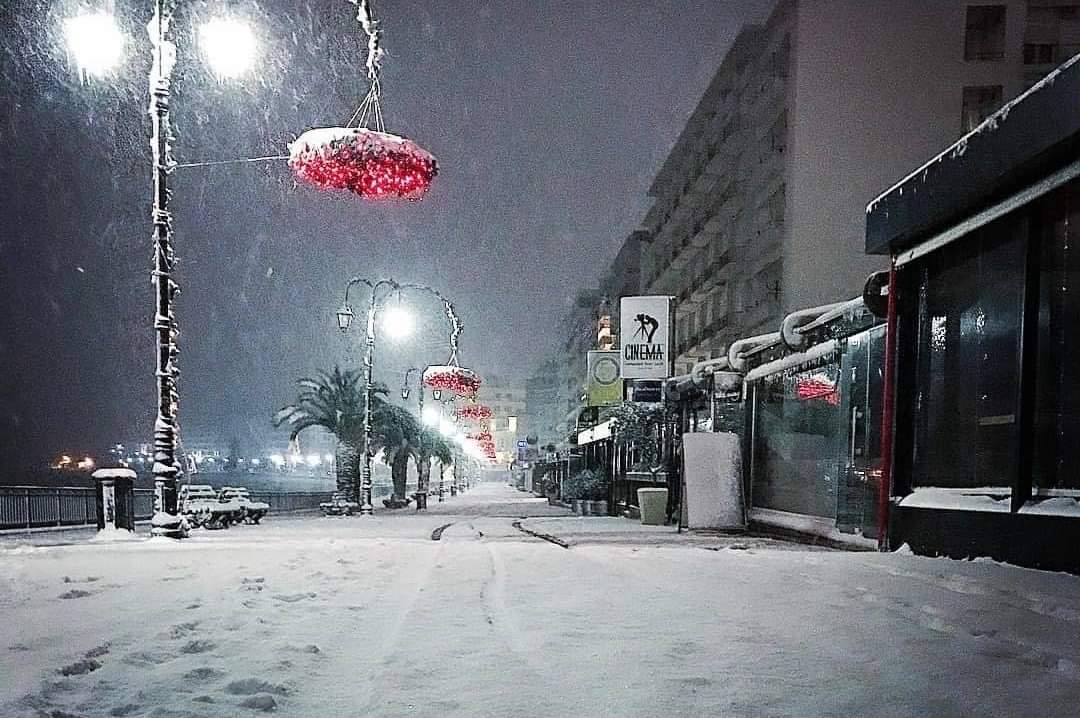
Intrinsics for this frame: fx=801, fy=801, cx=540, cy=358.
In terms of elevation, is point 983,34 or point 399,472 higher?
point 983,34

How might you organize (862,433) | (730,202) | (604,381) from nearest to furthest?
(862,433) → (604,381) → (730,202)

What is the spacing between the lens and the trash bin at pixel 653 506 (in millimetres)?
17219

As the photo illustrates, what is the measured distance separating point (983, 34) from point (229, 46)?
35604mm

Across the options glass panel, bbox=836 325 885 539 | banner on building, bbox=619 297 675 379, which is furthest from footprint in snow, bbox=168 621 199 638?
banner on building, bbox=619 297 675 379

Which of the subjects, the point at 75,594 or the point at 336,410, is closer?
the point at 75,594

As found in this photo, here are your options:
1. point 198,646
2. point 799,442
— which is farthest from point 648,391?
point 198,646

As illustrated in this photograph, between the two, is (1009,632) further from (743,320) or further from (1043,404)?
(743,320)

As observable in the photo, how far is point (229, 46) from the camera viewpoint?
11438mm

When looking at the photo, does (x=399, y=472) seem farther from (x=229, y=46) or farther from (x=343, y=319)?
(x=229, y=46)

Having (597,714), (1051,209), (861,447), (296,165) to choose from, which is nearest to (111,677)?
(597,714)

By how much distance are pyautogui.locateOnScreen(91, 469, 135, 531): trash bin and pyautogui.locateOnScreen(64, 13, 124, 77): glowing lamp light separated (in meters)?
6.11

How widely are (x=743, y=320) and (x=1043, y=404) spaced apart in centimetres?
3568

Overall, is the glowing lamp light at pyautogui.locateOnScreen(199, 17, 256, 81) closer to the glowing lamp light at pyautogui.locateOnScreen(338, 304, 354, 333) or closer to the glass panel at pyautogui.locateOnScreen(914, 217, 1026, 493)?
the glass panel at pyautogui.locateOnScreen(914, 217, 1026, 493)

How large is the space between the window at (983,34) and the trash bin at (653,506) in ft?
95.9
